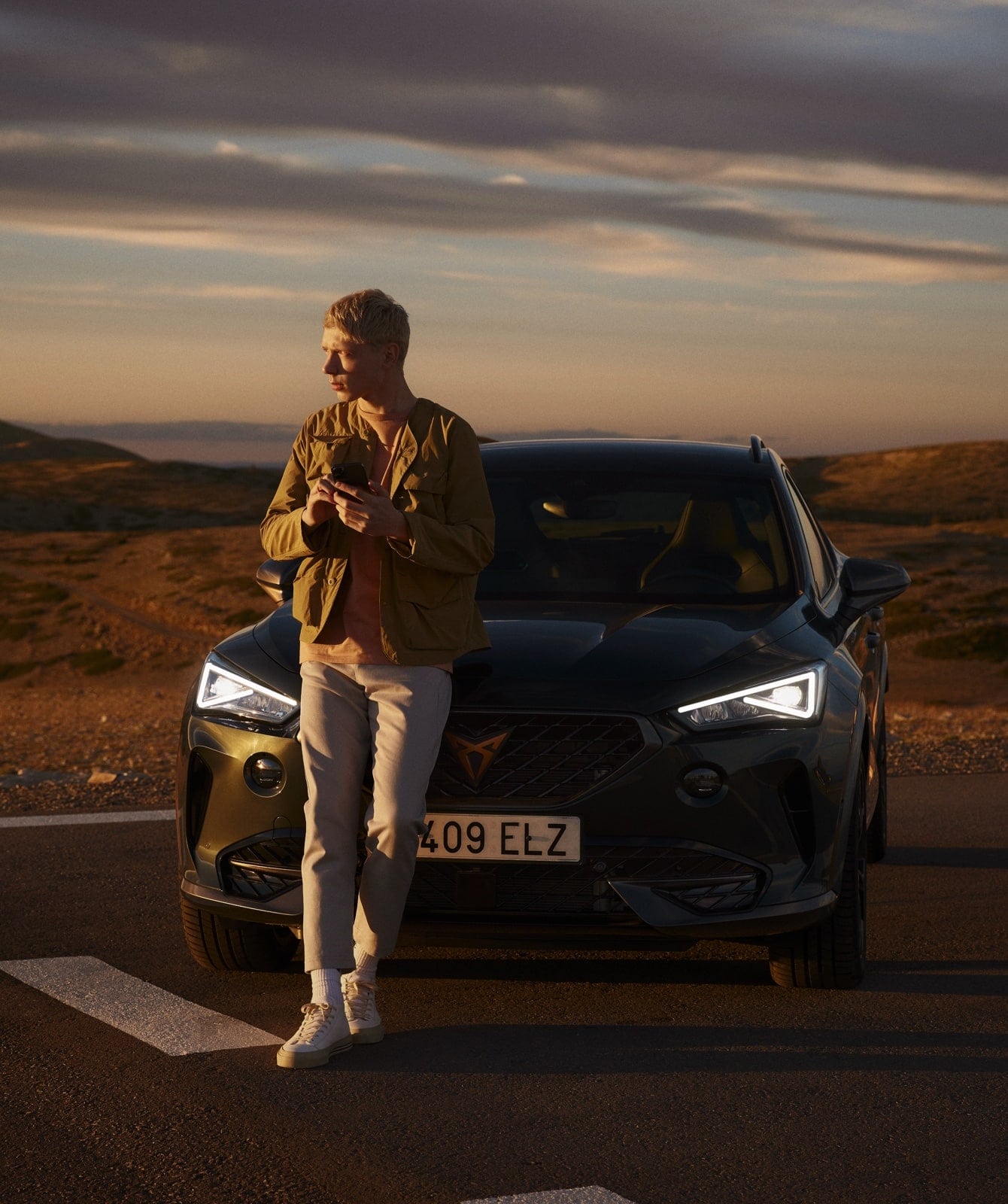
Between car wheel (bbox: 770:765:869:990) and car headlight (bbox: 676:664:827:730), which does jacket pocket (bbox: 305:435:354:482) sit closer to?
car headlight (bbox: 676:664:827:730)

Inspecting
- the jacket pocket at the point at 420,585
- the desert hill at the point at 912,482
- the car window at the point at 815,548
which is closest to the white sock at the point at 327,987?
the jacket pocket at the point at 420,585

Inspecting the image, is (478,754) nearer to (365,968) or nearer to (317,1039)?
(365,968)

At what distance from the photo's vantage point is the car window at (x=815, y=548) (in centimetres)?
627

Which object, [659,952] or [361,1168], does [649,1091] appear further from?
[659,952]

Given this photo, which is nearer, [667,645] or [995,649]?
[667,645]

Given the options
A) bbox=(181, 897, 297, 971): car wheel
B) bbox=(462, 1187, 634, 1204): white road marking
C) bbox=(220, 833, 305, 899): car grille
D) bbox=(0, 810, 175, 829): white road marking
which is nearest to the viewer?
bbox=(462, 1187, 634, 1204): white road marking

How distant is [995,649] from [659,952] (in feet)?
99.4

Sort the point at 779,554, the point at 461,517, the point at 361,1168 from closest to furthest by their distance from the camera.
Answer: the point at 361,1168 → the point at 461,517 → the point at 779,554

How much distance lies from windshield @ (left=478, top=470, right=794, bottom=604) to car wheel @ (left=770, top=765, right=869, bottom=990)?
100cm

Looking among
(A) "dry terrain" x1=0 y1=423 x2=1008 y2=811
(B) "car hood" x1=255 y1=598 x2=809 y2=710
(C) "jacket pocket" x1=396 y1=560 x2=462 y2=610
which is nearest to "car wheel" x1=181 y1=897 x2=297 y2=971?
(B) "car hood" x1=255 y1=598 x2=809 y2=710

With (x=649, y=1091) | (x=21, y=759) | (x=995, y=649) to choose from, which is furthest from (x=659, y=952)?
(x=995, y=649)

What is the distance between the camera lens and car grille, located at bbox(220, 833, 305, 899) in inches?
194

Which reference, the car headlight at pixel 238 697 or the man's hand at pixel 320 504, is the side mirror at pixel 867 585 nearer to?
the car headlight at pixel 238 697

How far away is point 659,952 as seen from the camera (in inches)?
228
